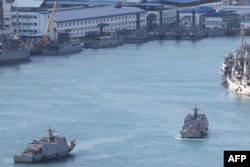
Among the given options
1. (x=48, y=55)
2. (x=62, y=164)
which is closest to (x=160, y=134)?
(x=62, y=164)

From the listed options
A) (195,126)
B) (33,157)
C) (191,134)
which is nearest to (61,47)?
(195,126)

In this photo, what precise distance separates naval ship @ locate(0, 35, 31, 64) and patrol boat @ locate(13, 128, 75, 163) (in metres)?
7.37

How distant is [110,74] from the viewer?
15.2m

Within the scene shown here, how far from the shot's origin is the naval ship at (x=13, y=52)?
1755 centimetres

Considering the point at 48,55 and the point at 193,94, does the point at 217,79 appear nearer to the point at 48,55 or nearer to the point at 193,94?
the point at 193,94

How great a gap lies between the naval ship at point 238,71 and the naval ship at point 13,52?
10.5 feet

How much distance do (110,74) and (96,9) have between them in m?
5.84

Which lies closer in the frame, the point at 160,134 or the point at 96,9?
the point at 160,134

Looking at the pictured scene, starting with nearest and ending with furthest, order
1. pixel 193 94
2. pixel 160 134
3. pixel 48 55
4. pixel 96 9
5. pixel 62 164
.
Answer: pixel 62 164, pixel 160 134, pixel 193 94, pixel 48 55, pixel 96 9

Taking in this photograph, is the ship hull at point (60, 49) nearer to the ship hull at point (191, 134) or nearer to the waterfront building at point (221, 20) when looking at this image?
the waterfront building at point (221, 20)

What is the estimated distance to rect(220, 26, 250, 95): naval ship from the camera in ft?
44.8

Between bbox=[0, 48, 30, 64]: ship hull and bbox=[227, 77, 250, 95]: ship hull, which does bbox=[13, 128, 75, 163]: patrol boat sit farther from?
bbox=[0, 48, 30, 64]: ship hull

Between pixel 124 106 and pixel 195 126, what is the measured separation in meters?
1.57

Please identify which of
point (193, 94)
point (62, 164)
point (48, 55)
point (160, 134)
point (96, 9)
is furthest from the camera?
point (96, 9)
